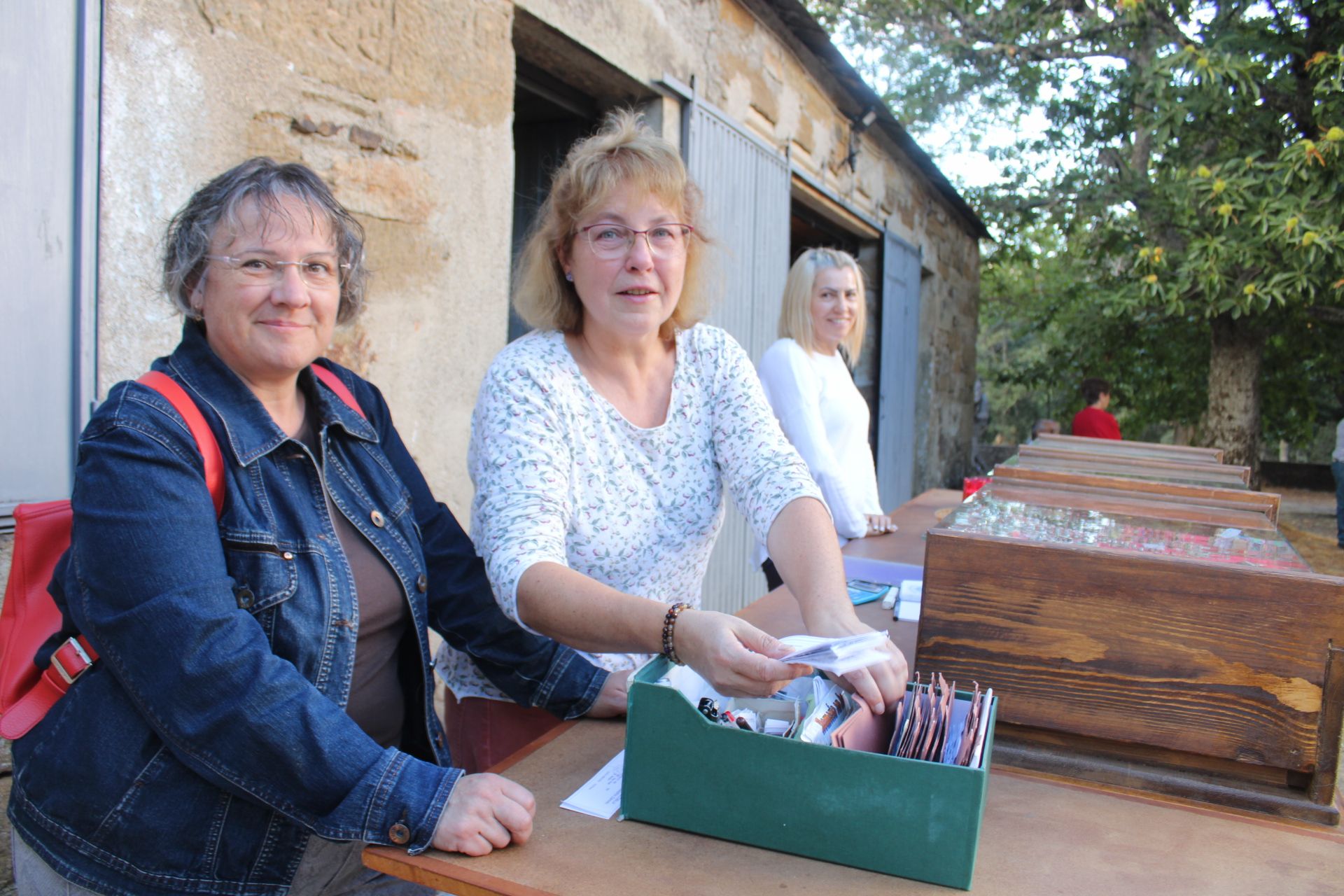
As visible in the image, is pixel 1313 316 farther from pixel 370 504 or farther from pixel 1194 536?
pixel 370 504

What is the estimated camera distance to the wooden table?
1017 mm

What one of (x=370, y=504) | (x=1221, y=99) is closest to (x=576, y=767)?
(x=370, y=504)

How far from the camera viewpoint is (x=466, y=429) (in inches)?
123

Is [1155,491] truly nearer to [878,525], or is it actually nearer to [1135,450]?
[878,525]

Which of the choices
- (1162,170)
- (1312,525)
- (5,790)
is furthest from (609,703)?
(1312,525)

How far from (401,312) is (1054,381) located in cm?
1010

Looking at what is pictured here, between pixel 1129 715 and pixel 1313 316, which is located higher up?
pixel 1313 316

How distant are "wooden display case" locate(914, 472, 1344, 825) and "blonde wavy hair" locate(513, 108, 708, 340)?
0.76 m

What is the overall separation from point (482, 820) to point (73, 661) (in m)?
0.55

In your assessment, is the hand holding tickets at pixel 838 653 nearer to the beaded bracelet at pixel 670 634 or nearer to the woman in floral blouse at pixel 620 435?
the beaded bracelet at pixel 670 634

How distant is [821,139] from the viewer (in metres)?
6.24

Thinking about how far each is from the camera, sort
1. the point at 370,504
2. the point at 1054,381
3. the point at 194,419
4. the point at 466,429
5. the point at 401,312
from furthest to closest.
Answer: the point at 1054,381 < the point at 466,429 < the point at 401,312 < the point at 370,504 < the point at 194,419

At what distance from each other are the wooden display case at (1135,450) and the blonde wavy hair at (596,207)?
1.87 m

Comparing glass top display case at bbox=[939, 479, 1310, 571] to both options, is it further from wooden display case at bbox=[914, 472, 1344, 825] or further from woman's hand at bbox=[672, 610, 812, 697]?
woman's hand at bbox=[672, 610, 812, 697]
